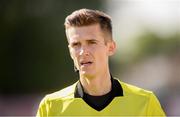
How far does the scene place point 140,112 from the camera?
5.85 metres

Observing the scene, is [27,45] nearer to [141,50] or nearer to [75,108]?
[75,108]

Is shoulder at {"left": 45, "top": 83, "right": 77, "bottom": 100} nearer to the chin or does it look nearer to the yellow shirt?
the yellow shirt

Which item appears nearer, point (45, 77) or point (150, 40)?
point (45, 77)

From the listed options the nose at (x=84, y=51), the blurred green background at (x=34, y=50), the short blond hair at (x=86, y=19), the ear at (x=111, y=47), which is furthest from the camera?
the blurred green background at (x=34, y=50)

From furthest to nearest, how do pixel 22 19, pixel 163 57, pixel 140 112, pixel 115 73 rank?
1. pixel 163 57
2. pixel 115 73
3. pixel 22 19
4. pixel 140 112

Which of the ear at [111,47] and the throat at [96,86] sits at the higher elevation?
the ear at [111,47]

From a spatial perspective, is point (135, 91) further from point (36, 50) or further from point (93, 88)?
point (36, 50)

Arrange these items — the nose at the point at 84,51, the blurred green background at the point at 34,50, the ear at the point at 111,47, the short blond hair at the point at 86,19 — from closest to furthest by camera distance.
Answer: the nose at the point at 84,51
the short blond hair at the point at 86,19
the ear at the point at 111,47
the blurred green background at the point at 34,50

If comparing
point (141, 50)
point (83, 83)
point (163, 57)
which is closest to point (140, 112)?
point (83, 83)

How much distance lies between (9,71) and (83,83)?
20735 mm

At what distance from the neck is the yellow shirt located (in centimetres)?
10

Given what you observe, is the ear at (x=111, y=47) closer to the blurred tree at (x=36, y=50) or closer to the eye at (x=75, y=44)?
the eye at (x=75, y=44)

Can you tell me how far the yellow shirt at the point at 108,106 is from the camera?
231 inches

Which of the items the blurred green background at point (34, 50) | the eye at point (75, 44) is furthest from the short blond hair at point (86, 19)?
the blurred green background at point (34, 50)
